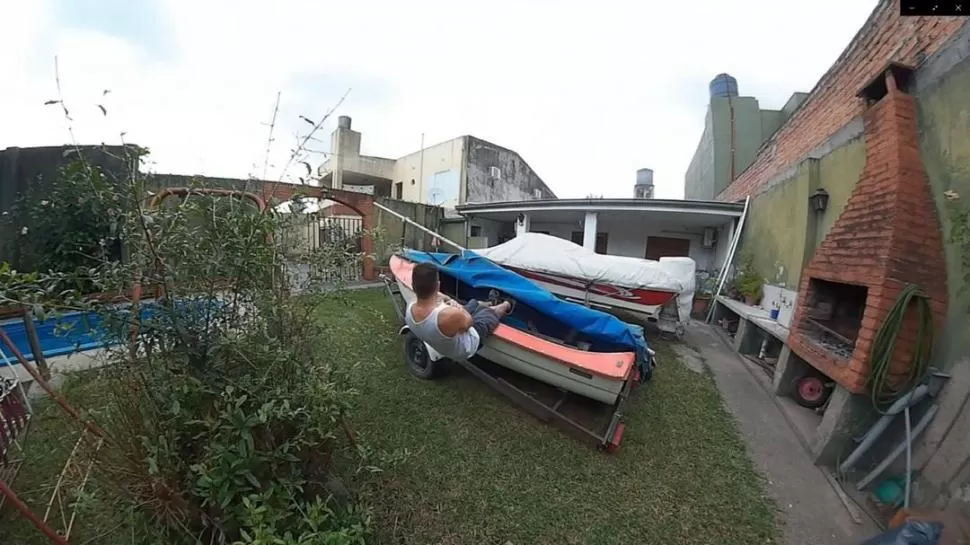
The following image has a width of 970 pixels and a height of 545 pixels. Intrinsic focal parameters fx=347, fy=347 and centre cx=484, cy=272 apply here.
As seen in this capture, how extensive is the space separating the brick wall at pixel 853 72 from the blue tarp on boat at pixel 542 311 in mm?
3347

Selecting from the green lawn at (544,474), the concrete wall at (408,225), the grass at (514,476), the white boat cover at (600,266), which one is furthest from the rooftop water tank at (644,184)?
the grass at (514,476)

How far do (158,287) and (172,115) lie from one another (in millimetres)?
1113

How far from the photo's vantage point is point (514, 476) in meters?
2.44

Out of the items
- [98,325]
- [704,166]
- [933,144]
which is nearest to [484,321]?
[98,325]

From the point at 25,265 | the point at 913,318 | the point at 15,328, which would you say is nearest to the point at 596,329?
the point at 913,318

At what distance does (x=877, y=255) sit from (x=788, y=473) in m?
1.85

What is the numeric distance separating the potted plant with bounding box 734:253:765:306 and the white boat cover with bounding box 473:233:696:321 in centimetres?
152

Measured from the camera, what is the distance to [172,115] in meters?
1.96

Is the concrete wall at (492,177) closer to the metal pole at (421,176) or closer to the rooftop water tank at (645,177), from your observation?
the metal pole at (421,176)

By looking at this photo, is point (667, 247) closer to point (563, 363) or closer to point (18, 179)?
point (563, 363)

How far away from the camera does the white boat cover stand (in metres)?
5.00

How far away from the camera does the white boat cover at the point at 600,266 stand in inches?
197

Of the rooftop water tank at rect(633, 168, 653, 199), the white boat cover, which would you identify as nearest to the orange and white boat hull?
the white boat cover

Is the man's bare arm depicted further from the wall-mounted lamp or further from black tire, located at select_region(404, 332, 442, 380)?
the wall-mounted lamp
